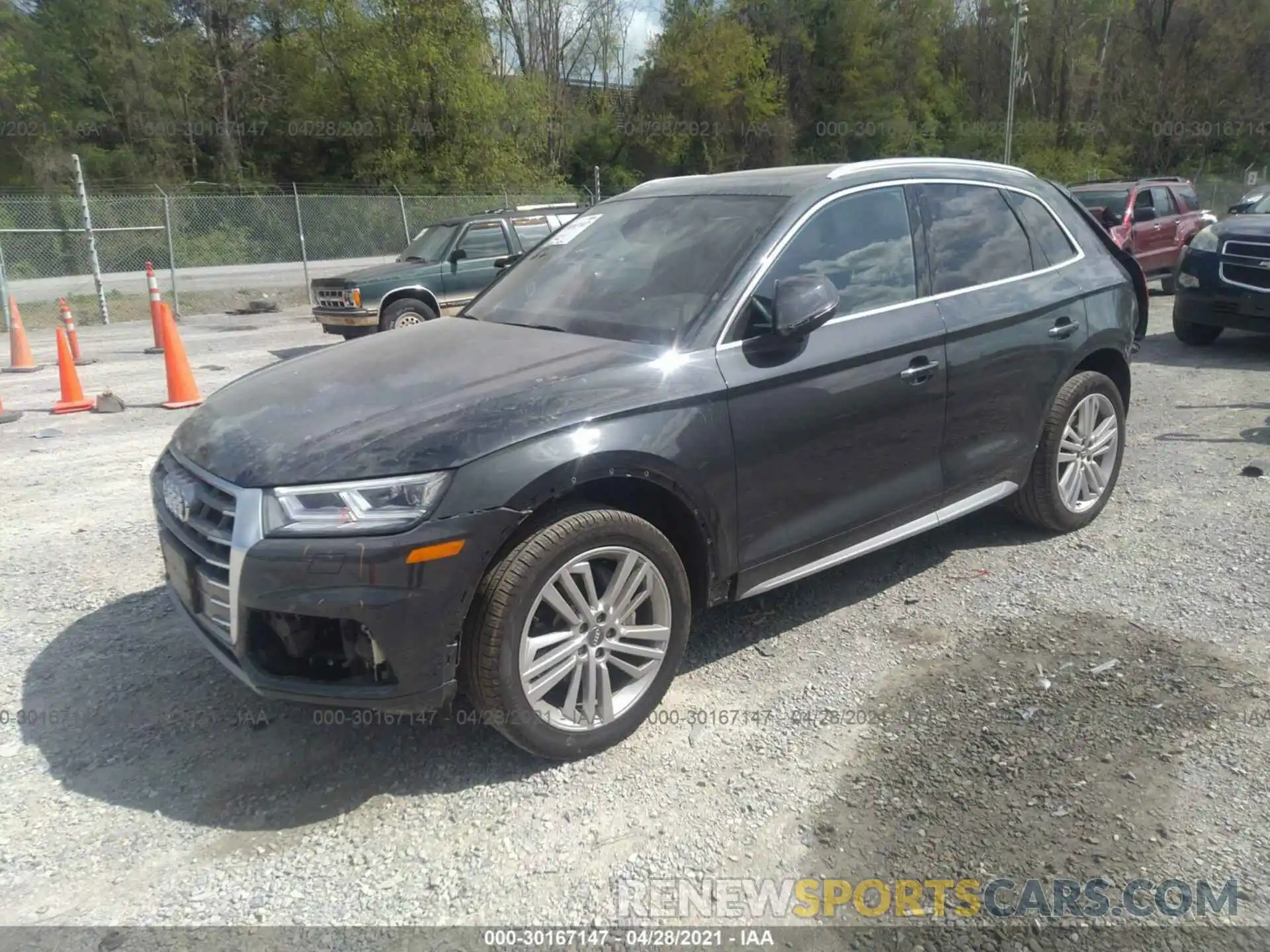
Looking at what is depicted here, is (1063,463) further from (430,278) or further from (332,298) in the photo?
(332,298)

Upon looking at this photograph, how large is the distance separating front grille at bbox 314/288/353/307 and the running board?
367 inches

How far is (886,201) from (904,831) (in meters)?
2.56

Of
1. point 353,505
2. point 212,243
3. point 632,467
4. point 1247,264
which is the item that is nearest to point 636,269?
point 632,467

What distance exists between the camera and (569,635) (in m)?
3.00

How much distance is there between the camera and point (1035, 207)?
471 centimetres

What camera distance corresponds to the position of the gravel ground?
8.54 feet

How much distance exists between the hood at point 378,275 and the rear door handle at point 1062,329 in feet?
30.1

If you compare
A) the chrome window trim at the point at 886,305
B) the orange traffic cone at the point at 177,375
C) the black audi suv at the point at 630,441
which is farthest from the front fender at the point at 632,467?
the orange traffic cone at the point at 177,375

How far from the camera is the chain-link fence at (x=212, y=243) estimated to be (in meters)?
19.6

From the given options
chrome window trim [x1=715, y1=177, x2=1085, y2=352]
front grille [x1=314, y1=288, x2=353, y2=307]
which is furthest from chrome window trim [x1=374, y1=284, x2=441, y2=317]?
chrome window trim [x1=715, y1=177, x2=1085, y2=352]

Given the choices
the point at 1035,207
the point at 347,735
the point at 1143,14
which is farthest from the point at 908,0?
the point at 347,735

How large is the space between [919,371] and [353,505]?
2352 mm

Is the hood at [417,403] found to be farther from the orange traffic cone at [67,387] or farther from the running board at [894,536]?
the orange traffic cone at [67,387]

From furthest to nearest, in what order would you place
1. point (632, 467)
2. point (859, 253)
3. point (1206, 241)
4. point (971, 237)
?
point (1206, 241) → point (971, 237) → point (859, 253) → point (632, 467)
